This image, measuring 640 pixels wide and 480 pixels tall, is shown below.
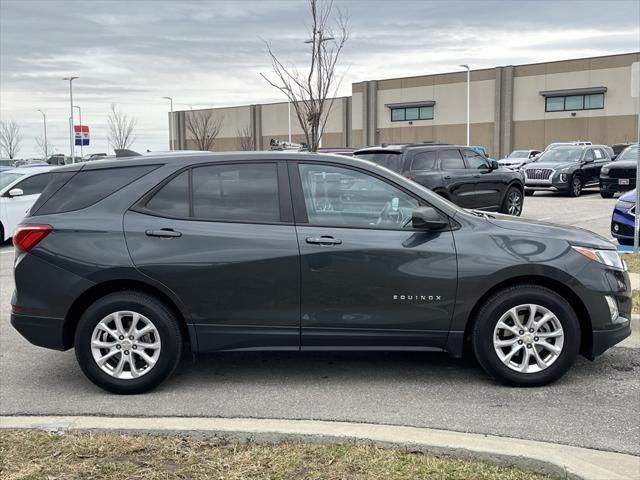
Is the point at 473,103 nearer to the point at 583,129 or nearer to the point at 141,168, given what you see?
the point at 583,129

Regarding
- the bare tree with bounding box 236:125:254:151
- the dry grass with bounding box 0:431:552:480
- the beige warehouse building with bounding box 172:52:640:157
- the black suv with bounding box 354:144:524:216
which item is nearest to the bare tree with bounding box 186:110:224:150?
the bare tree with bounding box 236:125:254:151

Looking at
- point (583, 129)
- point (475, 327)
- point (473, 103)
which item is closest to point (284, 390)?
point (475, 327)

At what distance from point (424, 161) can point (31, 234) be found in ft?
35.0

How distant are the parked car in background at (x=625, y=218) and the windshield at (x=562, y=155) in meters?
13.7

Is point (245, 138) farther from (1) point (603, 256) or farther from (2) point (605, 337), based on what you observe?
(2) point (605, 337)

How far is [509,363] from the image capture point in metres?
4.98

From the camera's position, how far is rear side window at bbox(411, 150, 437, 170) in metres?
14.6

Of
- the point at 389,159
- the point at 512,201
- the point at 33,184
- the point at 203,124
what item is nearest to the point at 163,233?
the point at 389,159

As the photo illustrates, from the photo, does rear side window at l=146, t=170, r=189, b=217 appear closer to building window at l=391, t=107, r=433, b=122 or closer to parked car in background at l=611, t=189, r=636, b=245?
parked car in background at l=611, t=189, r=636, b=245

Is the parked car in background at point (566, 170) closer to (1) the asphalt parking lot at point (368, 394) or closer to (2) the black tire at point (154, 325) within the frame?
(1) the asphalt parking lot at point (368, 394)

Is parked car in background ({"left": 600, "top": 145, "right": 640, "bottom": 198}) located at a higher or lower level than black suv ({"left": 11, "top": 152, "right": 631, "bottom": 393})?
higher

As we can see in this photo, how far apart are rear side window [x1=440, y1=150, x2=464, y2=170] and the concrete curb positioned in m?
11.5

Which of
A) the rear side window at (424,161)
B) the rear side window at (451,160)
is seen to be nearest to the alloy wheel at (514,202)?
the rear side window at (451,160)

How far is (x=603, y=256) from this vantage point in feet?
16.7
